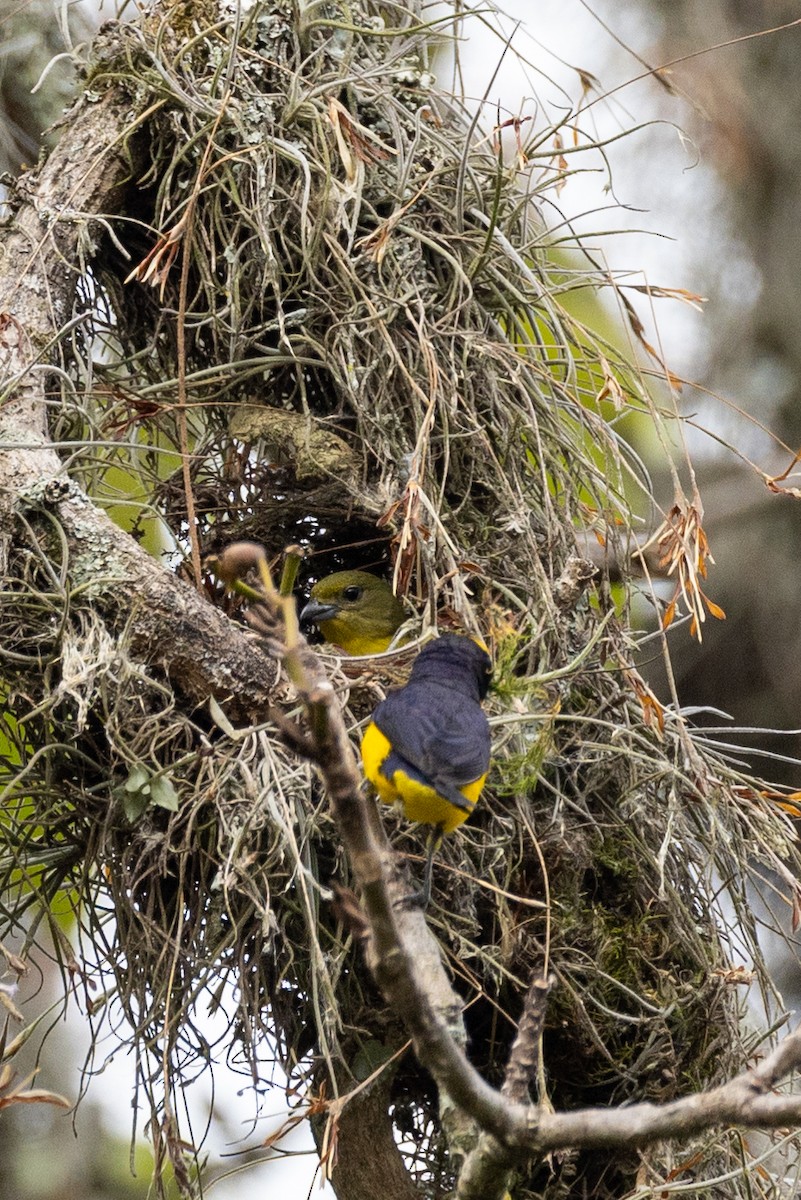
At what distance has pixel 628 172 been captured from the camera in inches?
210

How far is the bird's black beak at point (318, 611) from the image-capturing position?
355cm

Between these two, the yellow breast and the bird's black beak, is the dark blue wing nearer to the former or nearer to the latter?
the yellow breast

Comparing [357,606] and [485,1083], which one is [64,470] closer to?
[357,606]

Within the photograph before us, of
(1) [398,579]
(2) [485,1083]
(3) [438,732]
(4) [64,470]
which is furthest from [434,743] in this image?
(4) [64,470]

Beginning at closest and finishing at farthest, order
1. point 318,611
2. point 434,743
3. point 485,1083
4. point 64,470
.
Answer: point 485,1083 → point 434,743 → point 64,470 → point 318,611

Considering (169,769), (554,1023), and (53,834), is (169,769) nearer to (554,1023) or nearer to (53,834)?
(53,834)

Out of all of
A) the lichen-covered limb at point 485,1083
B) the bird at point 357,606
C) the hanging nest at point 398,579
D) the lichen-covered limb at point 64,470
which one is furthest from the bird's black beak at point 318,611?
the lichen-covered limb at point 485,1083

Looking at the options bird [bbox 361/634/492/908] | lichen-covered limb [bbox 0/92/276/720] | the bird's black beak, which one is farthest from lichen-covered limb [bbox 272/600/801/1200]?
the bird's black beak

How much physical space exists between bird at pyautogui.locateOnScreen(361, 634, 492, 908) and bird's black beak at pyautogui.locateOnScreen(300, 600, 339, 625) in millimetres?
937

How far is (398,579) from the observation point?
9.45ft

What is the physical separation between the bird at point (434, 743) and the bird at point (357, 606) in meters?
0.94

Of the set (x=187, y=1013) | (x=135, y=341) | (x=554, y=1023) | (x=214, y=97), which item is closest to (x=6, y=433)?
(x=135, y=341)

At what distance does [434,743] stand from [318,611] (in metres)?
1.22

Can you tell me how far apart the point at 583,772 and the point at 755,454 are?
2.39 meters
